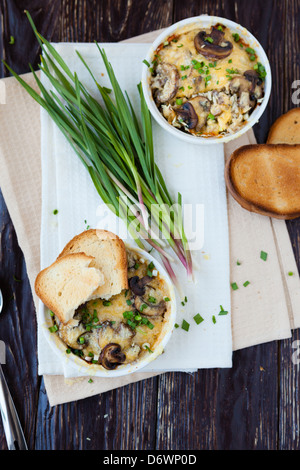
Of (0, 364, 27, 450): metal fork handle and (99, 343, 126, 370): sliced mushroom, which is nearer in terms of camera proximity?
(99, 343, 126, 370): sliced mushroom

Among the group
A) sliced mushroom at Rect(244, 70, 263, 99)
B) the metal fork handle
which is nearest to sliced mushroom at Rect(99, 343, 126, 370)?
the metal fork handle

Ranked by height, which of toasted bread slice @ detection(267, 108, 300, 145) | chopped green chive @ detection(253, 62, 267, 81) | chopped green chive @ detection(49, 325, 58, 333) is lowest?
chopped green chive @ detection(49, 325, 58, 333)

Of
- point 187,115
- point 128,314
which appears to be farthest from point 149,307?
point 187,115

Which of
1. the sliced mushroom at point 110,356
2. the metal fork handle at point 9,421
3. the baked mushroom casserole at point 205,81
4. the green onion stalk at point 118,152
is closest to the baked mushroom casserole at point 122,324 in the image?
the sliced mushroom at point 110,356

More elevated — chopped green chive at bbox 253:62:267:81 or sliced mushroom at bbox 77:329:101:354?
chopped green chive at bbox 253:62:267:81

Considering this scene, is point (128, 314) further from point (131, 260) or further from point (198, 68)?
point (198, 68)

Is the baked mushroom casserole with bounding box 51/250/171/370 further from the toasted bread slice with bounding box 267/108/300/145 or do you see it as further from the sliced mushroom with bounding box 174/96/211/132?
the toasted bread slice with bounding box 267/108/300/145

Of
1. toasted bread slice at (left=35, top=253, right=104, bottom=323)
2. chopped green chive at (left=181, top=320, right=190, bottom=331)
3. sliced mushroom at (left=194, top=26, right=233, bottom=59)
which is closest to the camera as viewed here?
toasted bread slice at (left=35, top=253, right=104, bottom=323)
